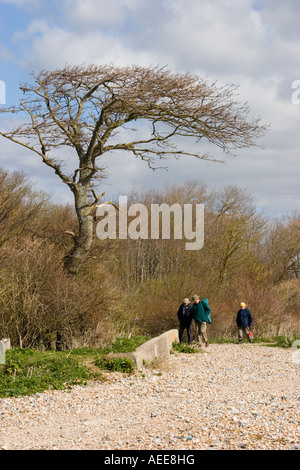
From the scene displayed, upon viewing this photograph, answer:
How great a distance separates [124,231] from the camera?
29734 millimetres

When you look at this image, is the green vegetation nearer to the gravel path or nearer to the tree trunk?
the gravel path

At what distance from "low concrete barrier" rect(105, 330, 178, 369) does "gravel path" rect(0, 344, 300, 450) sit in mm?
358

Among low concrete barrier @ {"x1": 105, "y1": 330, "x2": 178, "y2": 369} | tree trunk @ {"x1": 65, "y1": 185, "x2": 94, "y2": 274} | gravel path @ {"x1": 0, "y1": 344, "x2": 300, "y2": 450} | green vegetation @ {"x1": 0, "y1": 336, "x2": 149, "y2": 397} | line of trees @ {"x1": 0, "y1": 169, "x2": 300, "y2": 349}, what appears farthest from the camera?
tree trunk @ {"x1": 65, "y1": 185, "x2": 94, "y2": 274}

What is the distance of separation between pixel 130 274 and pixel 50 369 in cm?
1871

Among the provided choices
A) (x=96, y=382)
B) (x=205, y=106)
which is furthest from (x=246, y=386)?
(x=205, y=106)

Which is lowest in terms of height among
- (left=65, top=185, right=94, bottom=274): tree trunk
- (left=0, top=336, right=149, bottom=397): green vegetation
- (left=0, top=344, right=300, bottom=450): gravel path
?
(left=0, top=344, right=300, bottom=450): gravel path

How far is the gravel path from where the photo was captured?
7.56m

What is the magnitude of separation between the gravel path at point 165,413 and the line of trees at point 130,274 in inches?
159

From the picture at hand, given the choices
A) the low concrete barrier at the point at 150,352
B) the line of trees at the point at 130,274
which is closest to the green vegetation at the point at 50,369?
the low concrete barrier at the point at 150,352

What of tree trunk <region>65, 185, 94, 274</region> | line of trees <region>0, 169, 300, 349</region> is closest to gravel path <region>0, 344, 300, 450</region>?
line of trees <region>0, 169, 300, 349</region>

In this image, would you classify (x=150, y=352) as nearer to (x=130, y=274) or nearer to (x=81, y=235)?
(x=81, y=235)

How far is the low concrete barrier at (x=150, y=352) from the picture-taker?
12.1m

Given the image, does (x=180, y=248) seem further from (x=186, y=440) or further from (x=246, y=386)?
(x=186, y=440)
